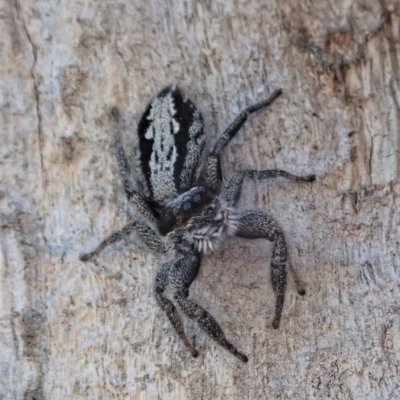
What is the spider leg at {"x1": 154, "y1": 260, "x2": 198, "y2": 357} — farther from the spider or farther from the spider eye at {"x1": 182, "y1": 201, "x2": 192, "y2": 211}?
the spider eye at {"x1": 182, "y1": 201, "x2": 192, "y2": 211}

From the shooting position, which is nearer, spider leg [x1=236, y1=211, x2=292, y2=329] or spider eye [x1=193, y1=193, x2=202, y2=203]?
spider leg [x1=236, y1=211, x2=292, y2=329]

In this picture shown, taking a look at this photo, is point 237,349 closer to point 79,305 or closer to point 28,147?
point 79,305

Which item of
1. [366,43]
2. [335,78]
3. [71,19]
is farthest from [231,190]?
[71,19]

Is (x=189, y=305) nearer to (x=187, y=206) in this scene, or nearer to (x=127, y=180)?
(x=187, y=206)

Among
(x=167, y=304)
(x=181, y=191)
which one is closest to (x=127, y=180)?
(x=181, y=191)

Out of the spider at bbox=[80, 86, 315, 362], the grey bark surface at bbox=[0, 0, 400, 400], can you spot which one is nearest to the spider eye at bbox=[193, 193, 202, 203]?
the spider at bbox=[80, 86, 315, 362]

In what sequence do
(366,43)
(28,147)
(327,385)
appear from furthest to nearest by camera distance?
1. (28,147)
2. (366,43)
3. (327,385)

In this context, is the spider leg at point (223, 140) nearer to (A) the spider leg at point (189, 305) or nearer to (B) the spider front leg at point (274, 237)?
(B) the spider front leg at point (274, 237)
